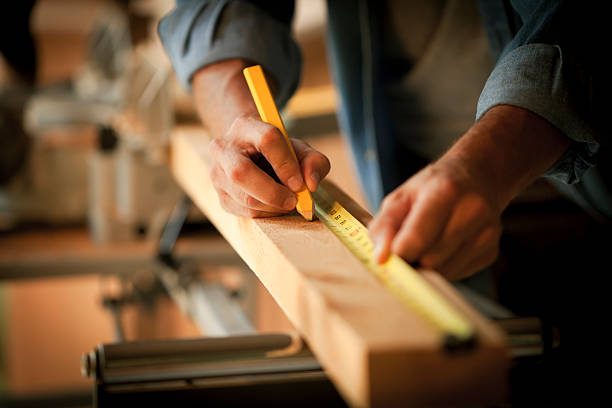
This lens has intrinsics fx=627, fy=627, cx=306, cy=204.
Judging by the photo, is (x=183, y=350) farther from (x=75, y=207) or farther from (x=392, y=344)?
(x=75, y=207)

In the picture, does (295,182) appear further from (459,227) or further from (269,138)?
(459,227)

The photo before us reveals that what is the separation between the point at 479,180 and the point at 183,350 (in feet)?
0.97

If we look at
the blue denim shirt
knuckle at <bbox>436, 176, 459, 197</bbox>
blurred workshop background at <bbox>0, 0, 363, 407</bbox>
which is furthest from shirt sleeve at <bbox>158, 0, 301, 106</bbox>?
knuckle at <bbox>436, 176, 459, 197</bbox>

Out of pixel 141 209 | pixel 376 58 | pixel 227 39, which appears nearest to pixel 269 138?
pixel 227 39

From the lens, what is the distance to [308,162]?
497 mm

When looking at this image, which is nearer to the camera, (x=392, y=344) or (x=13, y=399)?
(x=392, y=344)

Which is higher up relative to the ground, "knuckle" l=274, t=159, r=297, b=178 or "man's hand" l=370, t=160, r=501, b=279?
"knuckle" l=274, t=159, r=297, b=178

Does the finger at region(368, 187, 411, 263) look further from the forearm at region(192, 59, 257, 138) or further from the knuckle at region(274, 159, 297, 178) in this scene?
the forearm at region(192, 59, 257, 138)

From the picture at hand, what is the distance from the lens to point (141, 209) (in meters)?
1.39

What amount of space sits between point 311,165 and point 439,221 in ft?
0.49

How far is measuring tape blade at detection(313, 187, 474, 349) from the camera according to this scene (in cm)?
31

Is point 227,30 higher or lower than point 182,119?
lower

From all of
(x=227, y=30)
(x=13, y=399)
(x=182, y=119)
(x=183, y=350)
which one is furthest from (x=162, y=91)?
(x=13, y=399)

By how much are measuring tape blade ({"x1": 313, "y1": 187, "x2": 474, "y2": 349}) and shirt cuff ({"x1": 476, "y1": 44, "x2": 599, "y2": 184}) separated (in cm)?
13
